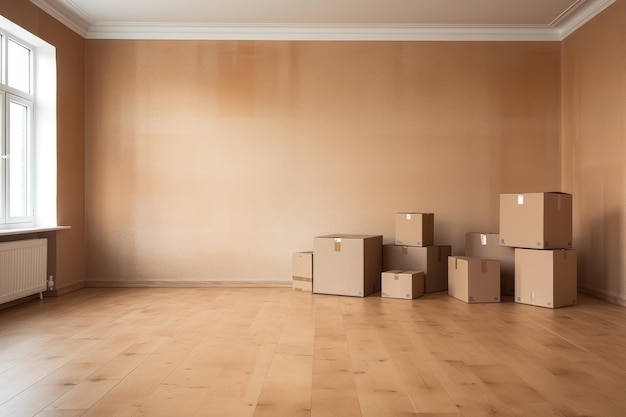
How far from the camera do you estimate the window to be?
4973mm

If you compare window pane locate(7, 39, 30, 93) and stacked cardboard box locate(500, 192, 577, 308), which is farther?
window pane locate(7, 39, 30, 93)

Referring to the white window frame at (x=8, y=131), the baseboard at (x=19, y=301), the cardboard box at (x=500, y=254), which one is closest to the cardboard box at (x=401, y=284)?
the cardboard box at (x=500, y=254)

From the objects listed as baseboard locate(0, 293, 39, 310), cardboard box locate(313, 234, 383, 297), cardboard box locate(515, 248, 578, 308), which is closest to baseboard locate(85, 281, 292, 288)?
cardboard box locate(313, 234, 383, 297)

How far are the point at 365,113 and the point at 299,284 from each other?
1.95 metres

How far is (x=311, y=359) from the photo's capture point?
3.10 metres

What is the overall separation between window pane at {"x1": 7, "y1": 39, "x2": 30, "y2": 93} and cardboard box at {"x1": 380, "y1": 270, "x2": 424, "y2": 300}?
378 centimetres

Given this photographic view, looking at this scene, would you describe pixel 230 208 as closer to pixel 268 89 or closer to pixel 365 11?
pixel 268 89

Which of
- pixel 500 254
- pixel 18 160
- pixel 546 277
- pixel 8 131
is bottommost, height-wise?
pixel 546 277

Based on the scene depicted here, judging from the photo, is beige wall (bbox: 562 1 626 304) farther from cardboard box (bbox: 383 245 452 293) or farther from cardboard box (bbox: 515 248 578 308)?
cardboard box (bbox: 383 245 452 293)

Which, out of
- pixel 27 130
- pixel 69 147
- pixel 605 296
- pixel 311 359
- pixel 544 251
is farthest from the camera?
pixel 69 147

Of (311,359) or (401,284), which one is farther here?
(401,284)

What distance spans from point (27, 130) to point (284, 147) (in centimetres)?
248

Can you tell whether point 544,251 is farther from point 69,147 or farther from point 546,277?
point 69,147

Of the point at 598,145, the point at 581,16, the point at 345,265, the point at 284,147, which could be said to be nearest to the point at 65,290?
the point at 284,147
